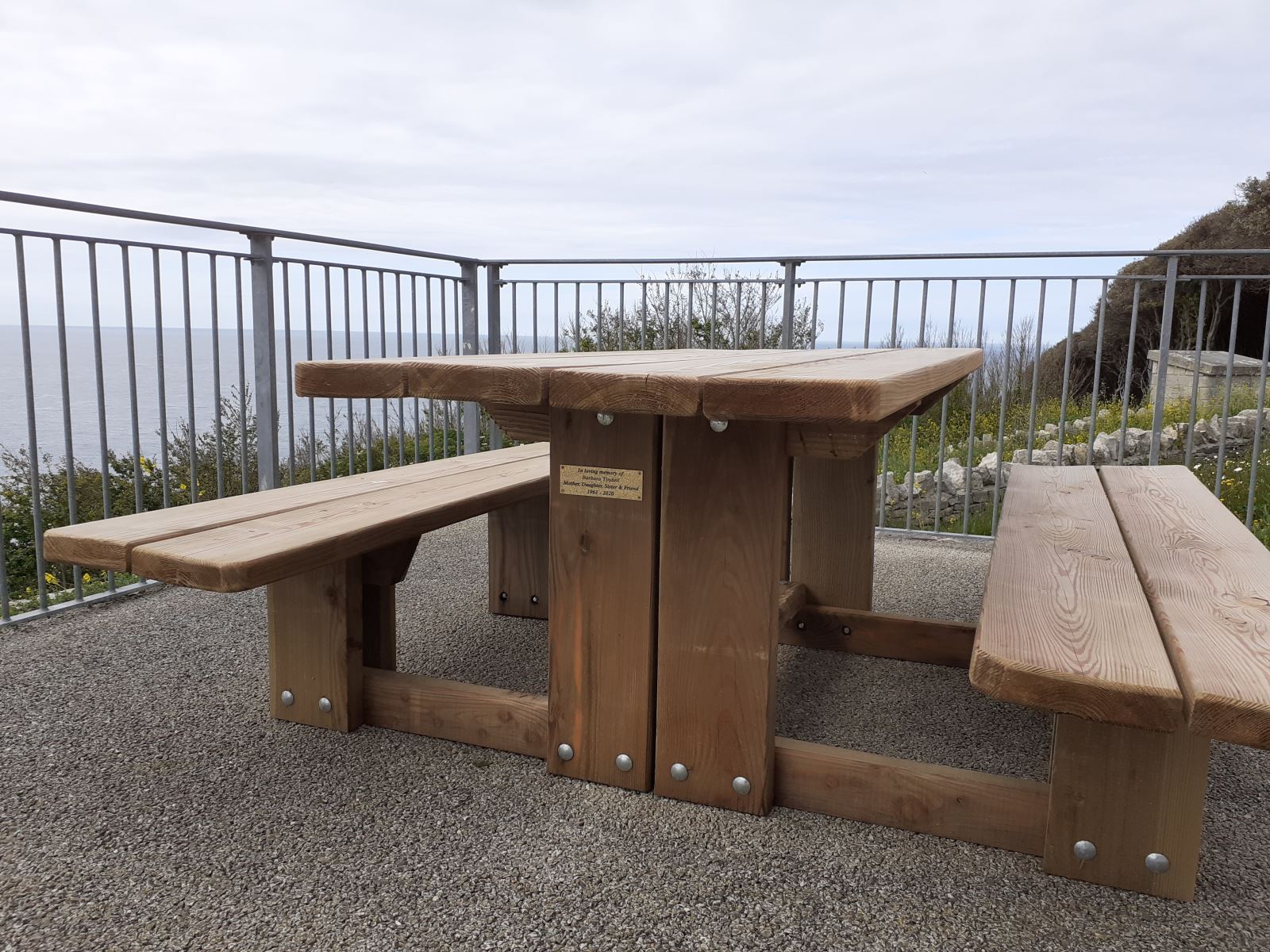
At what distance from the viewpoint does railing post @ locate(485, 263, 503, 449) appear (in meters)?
4.71

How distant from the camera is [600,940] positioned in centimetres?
131

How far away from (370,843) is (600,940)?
49cm

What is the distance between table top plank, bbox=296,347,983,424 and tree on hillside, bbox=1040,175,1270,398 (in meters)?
9.19

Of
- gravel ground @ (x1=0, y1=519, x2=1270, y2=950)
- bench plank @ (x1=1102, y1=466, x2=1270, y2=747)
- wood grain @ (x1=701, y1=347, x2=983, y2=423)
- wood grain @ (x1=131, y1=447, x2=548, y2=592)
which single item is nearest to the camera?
bench plank @ (x1=1102, y1=466, x2=1270, y2=747)

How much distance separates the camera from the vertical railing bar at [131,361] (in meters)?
2.84

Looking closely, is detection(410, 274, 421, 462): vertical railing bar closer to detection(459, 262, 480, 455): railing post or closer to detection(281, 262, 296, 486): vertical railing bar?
detection(459, 262, 480, 455): railing post

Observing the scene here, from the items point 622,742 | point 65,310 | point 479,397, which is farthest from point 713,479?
point 65,310

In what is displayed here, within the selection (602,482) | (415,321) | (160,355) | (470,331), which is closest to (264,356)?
(160,355)

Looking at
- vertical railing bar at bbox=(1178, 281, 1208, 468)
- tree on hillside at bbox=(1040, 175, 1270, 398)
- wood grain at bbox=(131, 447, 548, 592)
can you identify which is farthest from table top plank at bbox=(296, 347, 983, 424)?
tree on hillside at bbox=(1040, 175, 1270, 398)

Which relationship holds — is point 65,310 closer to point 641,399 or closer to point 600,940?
point 641,399

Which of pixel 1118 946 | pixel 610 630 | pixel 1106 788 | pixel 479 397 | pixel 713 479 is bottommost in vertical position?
pixel 1118 946

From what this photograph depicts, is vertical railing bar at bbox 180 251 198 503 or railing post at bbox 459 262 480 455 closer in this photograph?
vertical railing bar at bbox 180 251 198 503

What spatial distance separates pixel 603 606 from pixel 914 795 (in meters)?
0.67

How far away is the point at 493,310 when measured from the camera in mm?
4746
